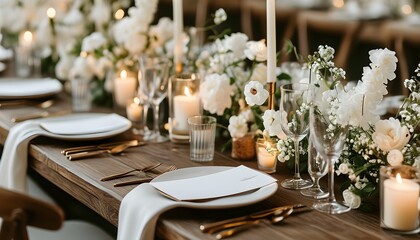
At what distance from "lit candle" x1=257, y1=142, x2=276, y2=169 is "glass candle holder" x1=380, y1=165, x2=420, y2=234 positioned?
0.45 meters

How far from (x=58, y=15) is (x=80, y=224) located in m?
1.23

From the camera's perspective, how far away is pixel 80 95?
2.66m

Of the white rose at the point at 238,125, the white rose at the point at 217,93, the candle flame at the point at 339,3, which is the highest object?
the candle flame at the point at 339,3

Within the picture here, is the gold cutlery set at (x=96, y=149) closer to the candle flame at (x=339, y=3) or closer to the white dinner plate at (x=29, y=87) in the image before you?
the white dinner plate at (x=29, y=87)

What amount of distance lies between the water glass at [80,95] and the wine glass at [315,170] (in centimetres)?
115

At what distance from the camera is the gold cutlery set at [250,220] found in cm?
150

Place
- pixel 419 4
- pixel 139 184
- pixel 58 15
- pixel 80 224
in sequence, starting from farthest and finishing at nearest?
1. pixel 419 4
2. pixel 58 15
3. pixel 80 224
4. pixel 139 184

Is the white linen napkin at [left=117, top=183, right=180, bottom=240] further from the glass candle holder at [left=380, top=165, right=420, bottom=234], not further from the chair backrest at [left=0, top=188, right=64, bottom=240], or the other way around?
the glass candle holder at [left=380, top=165, right=420, bottom=234]

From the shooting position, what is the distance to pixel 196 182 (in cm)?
173

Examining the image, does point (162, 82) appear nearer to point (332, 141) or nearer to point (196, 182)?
point (196, 182)

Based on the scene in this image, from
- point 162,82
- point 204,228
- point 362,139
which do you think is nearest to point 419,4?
point 162,82

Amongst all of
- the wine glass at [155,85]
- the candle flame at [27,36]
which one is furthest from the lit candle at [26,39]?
the wine glass at [155,85]

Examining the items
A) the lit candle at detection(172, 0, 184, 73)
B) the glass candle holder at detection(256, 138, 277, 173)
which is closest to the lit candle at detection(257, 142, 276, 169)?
the glass candle holder at detection(256, 138, 277, 173)

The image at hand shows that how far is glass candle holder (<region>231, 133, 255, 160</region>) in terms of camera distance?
6.61 ft
